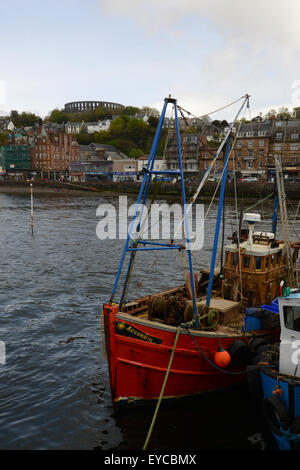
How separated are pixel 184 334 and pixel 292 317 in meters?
3.69

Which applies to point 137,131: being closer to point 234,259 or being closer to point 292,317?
point 234,259

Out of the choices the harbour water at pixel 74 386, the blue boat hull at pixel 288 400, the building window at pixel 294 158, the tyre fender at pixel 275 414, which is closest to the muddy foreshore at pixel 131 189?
the building window at pixel 294 158

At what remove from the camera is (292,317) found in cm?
1317

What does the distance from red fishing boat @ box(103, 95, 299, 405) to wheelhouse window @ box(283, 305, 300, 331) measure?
208cm

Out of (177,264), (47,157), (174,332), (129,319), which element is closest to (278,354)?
(174,332)

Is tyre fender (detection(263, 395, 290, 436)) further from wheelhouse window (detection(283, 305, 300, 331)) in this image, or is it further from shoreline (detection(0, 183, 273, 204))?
shoreline (detection(0, 183, 273, 204))

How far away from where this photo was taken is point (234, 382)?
52.1 ft

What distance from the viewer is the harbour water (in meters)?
13.2

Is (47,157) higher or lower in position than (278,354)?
higher

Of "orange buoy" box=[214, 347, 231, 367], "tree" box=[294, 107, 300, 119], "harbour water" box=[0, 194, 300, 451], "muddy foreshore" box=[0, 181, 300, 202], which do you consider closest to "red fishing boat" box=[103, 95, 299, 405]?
"orange buoy" box=[214, 347, 231, 367]

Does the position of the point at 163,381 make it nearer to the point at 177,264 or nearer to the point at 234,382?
the point at 234,382

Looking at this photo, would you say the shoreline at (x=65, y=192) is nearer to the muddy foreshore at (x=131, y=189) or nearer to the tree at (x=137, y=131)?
the muddy foreshore at (x=131, y=189)

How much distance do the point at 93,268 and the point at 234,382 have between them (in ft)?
69.5

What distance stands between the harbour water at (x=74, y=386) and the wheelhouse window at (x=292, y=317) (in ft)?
12.8
